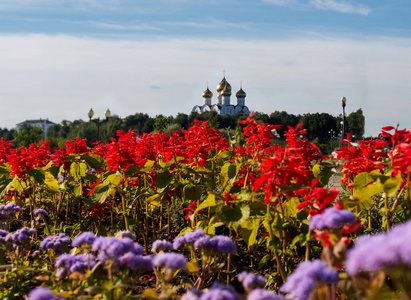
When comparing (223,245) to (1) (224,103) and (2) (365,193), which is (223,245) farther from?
(1) (224,103)

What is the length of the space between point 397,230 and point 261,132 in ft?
9.16

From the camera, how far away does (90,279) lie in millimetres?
2428

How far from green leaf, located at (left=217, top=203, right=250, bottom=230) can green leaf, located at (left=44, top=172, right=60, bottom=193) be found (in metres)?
2.72

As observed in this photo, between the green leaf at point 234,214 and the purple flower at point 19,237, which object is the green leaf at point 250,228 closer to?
the green leaf at point 234,214

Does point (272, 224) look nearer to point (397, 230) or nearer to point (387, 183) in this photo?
point (387, 183)

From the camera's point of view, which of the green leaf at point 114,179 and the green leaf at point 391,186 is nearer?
the green leaf at point 391,186

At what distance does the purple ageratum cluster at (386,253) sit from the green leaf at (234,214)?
1.53 metres

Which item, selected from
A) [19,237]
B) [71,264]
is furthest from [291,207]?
[19,237]

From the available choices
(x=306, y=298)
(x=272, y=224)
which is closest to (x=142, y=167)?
(x=272, y=224)

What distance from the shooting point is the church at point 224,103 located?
4144 inches

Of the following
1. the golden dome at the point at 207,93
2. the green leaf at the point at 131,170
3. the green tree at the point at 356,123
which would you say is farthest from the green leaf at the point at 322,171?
the golden dome at the point at 207,93

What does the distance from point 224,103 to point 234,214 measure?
4136 inches

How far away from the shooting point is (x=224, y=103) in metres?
107

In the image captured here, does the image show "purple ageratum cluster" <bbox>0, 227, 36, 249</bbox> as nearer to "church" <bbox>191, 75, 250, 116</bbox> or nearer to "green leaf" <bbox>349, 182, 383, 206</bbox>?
"green leaf" <bbox>349, 182, 383, 206</bbox>
